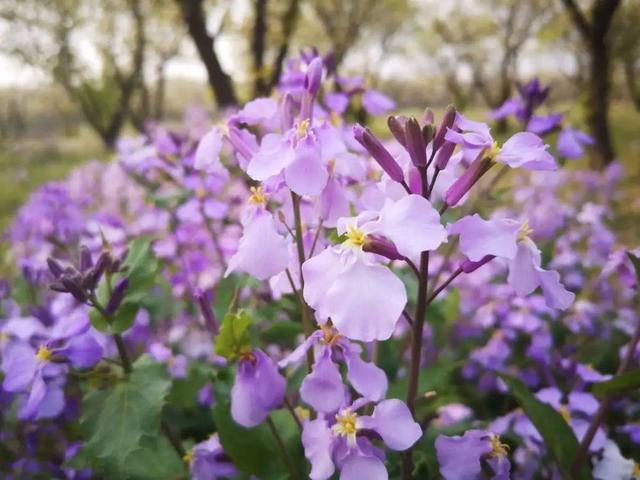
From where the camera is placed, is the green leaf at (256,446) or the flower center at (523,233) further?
the green leaf at (256,446)

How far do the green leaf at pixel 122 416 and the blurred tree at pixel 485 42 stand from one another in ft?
67.9

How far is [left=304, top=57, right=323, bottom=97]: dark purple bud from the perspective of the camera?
982 millimetres

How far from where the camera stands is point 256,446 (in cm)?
117

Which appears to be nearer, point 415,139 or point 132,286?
point 415,139

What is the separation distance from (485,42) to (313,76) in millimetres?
24772

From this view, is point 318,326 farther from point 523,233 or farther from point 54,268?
point 54,268

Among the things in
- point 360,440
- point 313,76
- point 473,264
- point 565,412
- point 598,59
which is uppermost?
point 313,76

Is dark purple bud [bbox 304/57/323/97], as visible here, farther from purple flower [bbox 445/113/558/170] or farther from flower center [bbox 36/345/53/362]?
flower center [bbox 36/345/53/362]

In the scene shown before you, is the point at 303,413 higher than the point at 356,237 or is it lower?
lower

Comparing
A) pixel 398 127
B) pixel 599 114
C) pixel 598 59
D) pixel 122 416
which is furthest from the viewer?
pixel 599 114

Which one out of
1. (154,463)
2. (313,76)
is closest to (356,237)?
(313,76)

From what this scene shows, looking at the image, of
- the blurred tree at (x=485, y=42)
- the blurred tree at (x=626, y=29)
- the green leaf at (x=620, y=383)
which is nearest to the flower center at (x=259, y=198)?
the green leaf at (x=620, y=383)

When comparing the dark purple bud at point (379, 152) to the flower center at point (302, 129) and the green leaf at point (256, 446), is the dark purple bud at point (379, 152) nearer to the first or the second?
the flower center at point (302, 129)

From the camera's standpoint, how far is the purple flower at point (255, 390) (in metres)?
0.93
